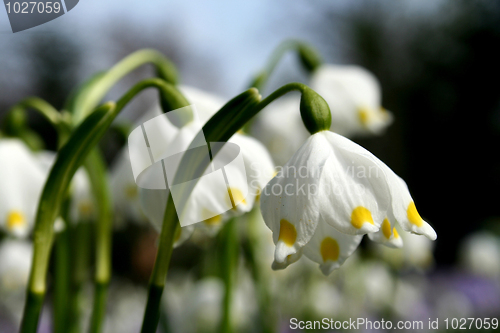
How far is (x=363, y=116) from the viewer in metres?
1.14

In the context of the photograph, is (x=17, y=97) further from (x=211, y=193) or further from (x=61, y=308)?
(x=211, y=193)

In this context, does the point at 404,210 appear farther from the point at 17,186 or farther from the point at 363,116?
the point at 363,116

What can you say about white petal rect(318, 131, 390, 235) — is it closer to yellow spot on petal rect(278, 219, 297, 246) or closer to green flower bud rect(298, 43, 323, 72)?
yellow spot on petal rect(278, 219, 297, 246)

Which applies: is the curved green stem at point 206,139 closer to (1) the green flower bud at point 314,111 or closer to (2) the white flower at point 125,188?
(1) the green flower bud at point 314,111

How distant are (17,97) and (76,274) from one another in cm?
414

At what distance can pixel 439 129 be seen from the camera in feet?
24.6

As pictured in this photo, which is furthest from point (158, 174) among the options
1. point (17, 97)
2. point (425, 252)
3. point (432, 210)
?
point (432, 210)

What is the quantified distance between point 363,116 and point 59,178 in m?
0.82

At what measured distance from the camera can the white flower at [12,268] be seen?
4.26 ft

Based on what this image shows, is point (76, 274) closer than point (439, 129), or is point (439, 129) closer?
point (76, 274)

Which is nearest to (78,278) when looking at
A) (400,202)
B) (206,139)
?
(206,139)

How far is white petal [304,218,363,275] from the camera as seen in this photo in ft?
1.53

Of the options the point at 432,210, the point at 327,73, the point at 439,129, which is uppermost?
the point at 327,73

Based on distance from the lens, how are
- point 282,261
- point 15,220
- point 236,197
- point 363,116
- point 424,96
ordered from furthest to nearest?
point 424,96 → point 363,116 → point 15,220 → point 236,197 → point 282,261
